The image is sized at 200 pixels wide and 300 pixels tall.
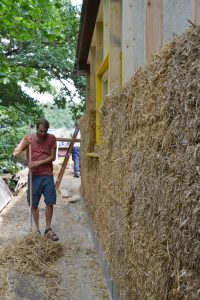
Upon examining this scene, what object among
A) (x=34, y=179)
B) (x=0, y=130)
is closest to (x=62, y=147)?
(x=0, y=130)

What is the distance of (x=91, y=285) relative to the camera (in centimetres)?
450

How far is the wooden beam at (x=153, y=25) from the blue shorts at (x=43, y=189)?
12.3ft

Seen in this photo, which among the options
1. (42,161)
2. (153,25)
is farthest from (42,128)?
(153,25)

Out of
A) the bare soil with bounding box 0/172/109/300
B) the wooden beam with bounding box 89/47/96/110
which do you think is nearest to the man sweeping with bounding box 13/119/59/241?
the bare soil with bounding box 0/172/109/300

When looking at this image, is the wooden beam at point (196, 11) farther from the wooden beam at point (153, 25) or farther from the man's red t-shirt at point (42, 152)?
the man's red t-shirt at point (42, 152)

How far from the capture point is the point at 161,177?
6.85 ft

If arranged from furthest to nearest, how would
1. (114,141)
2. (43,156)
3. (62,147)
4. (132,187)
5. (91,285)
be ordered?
(62,147), (43,156), (91,285), (114,141), (132,187)

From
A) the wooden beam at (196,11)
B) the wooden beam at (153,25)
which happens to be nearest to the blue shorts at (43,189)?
the wooden beam at (153,25)

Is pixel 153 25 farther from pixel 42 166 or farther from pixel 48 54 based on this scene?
pixel 48 54

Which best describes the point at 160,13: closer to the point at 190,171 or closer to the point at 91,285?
the point at 190,171

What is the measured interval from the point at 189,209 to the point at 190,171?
16 centimetres

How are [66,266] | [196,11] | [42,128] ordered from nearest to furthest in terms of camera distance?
[196,11] < [66,266] < [42,128]

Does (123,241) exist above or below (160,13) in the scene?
below

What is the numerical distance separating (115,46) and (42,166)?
2.58 metres
